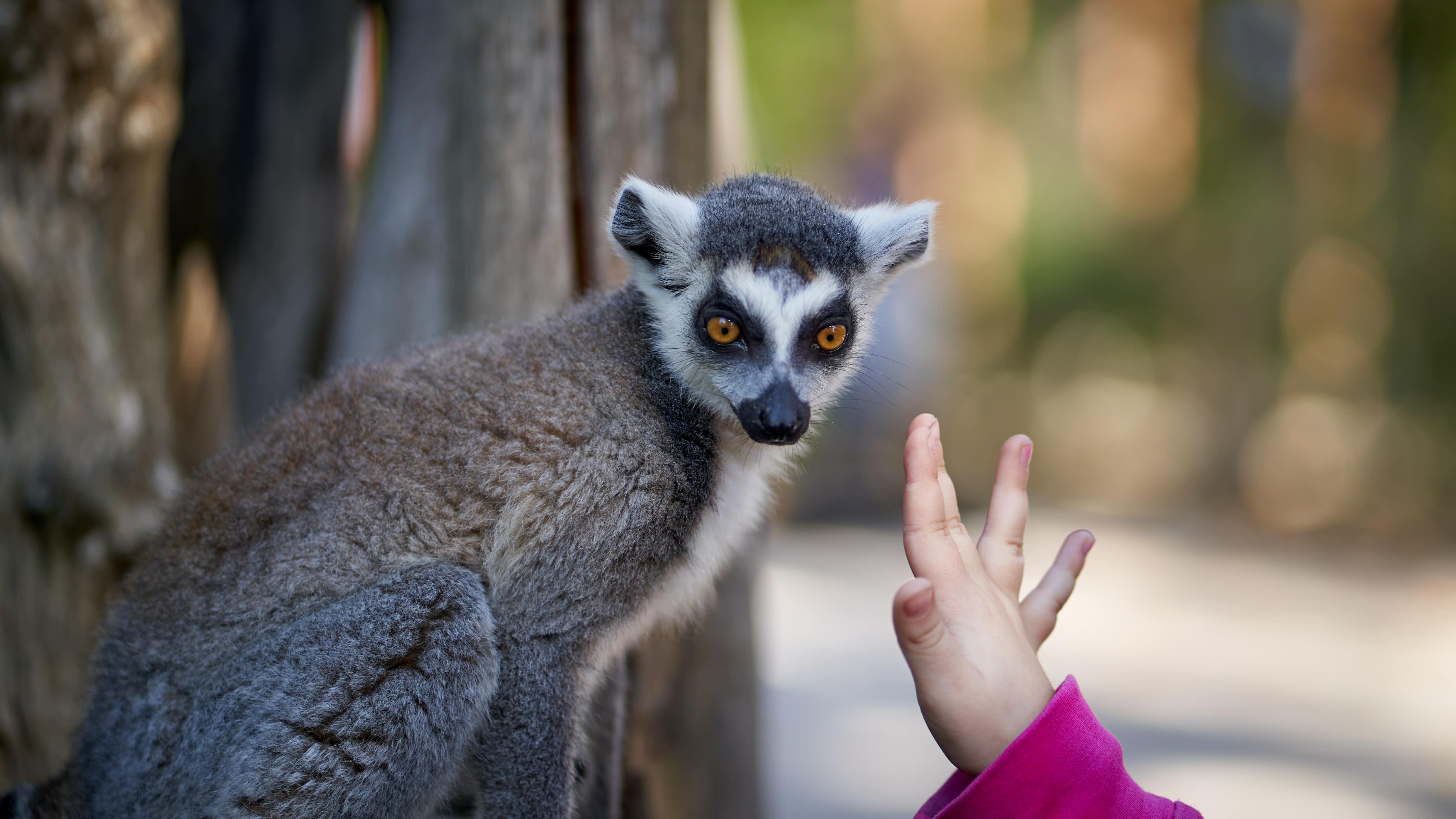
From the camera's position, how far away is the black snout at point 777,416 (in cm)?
238

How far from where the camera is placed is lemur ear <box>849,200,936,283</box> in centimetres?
Answer: 283

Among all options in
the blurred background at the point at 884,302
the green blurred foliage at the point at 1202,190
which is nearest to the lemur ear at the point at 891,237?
the blurred background at the point at 884,302

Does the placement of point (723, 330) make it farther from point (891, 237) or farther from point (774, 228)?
point (891, 237)

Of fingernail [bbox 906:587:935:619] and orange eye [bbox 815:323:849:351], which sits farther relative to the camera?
orange eye [bbox 815:323:849:351]

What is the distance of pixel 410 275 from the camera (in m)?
3.72

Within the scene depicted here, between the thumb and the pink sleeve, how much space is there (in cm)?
20

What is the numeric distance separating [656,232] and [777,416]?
67 centimetres

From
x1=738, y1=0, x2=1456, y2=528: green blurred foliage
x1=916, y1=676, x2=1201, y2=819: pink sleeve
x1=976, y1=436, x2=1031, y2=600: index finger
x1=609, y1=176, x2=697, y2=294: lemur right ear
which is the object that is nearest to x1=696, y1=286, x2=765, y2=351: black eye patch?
x1=609, y1=176, x2=697, y2=294: lemur right ear

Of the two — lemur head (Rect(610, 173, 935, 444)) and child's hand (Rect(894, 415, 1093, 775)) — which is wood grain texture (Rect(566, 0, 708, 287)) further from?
child's hand (Rect(894, 415, 1093, 775))

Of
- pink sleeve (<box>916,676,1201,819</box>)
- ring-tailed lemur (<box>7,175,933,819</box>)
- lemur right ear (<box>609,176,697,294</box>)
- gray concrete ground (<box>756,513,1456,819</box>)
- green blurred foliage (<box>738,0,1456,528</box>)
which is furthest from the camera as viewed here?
green blurred foliage (<box>738,0,1456,528</box>)

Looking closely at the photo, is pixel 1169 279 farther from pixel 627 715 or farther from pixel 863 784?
pixel 627 715

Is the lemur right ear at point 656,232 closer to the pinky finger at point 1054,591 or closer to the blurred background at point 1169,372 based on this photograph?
the pinky finger at point 1054,591

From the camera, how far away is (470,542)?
2.48 m

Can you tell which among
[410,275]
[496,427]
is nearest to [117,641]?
[496,427]
